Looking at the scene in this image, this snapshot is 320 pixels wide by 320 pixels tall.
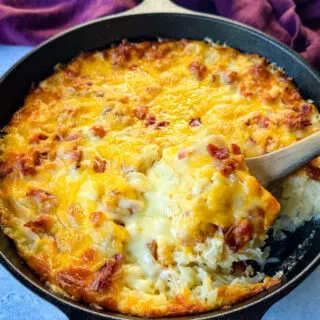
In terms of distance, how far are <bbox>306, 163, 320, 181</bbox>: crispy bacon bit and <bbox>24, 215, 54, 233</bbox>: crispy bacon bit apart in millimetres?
1287

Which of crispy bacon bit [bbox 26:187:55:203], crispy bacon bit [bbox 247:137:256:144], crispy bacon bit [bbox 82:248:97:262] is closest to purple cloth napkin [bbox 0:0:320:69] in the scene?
crispy bacon bit [bbox 247:137:256:144]

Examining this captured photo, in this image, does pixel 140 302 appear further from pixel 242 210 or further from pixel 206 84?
pixel 206 84

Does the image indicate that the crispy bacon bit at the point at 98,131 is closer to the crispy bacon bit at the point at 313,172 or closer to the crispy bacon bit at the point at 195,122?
the crispy bacon bit at the point at 195,122

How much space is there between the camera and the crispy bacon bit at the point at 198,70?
299 centimetres

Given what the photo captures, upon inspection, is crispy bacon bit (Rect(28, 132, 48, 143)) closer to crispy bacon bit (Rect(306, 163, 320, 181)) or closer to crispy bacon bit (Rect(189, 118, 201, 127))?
crispy bacon bit (Rect(189, 118, 201, 127))

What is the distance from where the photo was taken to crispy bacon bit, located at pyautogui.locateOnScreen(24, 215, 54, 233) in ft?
7.72

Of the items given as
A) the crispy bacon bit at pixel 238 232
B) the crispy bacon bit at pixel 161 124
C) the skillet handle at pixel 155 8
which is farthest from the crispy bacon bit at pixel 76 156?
the skillet handle at pixel 155 8

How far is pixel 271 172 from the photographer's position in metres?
2.54

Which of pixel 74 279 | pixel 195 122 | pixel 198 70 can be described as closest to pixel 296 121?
pixel 195 122

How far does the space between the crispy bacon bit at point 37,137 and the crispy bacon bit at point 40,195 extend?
33 cm

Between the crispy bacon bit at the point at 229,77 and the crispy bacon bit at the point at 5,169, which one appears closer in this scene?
the crispy bacon bit at the point at 5,169

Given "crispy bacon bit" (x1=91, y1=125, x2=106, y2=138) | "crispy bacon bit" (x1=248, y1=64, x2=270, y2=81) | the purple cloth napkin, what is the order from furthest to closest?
the purple cloth napkin, "crispy bacon bit" (x1=248, y1=64, x2=270, y2=81), "crispy bacon bit" (x1=91, y1=125, x2=106, y2=138)

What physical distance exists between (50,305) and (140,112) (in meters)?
1.07

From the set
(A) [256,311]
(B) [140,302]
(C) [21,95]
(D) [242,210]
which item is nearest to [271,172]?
(D) [242,210]
